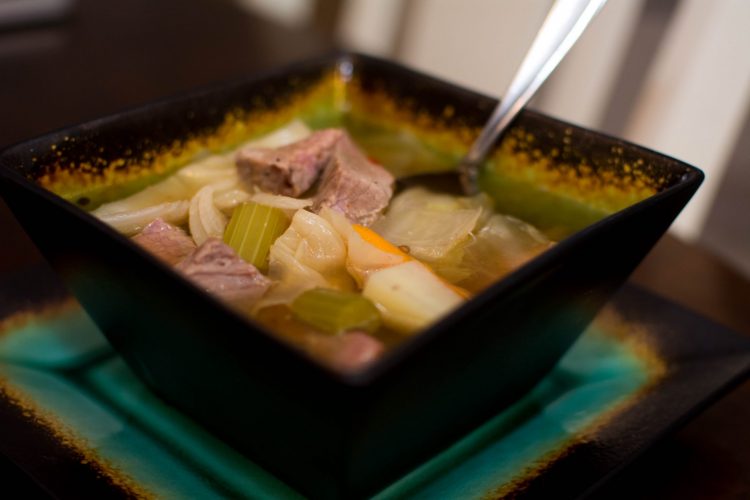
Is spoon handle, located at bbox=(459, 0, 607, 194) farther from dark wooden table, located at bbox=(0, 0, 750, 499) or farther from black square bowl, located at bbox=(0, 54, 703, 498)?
dark wooden table, located at bbox=(0, 0, 750, 499)

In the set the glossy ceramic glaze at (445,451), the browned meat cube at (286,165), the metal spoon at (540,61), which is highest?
the metal spoon at (540,61)

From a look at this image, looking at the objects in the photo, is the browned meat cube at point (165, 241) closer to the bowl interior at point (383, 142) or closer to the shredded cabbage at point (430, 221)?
the bowl interior at point (383, 142)

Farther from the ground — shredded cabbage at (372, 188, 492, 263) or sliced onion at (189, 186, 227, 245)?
shredded cabbage at (372, 188, 492, 263)

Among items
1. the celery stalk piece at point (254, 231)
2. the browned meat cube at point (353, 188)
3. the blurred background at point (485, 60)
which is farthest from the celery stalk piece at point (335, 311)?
the blurred background at point (485, 60)

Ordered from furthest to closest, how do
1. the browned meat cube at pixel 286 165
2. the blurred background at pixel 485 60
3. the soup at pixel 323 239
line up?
the blurred background at pixel 485 60
the browned meat cube at pixel 286 165
the soup at pixel 323 239

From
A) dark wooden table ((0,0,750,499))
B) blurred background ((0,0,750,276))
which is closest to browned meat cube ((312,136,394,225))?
dark wooden table ((0,0,750,499))

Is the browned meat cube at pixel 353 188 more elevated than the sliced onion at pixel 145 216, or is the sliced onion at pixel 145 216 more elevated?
the browned meat cube at pixel 353 188

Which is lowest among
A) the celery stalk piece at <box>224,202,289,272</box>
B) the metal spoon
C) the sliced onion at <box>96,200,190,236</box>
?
the sliced onion at <box>96,200,190,236</box>
